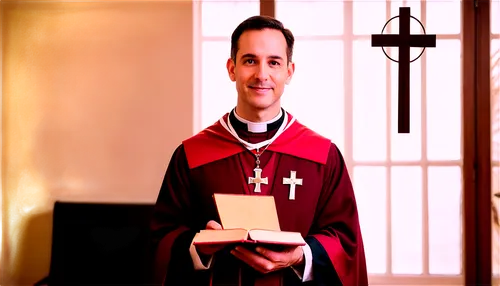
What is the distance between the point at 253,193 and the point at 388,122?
2.22 meters

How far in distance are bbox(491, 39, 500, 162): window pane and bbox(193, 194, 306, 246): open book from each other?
2.64m

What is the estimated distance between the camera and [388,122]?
4258 mm

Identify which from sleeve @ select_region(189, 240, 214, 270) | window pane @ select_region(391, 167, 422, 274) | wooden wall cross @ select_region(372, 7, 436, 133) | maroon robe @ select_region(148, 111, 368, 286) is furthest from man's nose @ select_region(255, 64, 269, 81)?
window pane @ select_region(391, 167, 422, 274)

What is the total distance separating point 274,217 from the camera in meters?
2.03

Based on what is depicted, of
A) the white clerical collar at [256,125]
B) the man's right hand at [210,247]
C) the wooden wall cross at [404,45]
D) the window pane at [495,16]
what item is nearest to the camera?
the man's right hand at [210,247]

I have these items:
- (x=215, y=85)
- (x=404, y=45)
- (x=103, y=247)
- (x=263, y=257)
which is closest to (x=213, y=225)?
(x=263, y=257)

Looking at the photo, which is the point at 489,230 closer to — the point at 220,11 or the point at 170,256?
the point at 220,11

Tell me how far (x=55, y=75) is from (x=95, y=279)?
1462mm

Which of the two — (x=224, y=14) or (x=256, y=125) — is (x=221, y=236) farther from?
(x=224, y=14)

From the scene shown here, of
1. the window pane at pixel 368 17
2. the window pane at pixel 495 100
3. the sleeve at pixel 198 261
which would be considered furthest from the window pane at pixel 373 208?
the sleeve at pixel 198 261

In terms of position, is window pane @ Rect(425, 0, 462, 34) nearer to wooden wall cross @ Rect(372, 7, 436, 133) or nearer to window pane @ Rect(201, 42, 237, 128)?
wooden wall cross @ Rect(372, 7, 436, 133)

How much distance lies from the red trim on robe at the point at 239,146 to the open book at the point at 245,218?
1.13 ft

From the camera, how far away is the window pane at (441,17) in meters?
4.24

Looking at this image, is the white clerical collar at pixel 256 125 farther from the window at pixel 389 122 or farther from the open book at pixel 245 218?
the window at pixel 389 122
